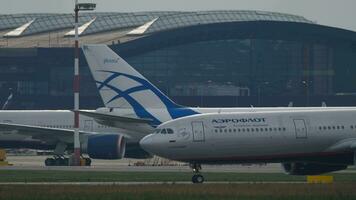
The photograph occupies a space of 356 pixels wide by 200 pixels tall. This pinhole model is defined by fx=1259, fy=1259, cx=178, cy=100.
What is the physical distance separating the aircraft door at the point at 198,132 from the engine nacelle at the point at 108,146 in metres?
23.6

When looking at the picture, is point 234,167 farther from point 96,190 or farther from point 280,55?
point 280,55

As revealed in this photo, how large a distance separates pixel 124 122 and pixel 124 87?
2.68 meters

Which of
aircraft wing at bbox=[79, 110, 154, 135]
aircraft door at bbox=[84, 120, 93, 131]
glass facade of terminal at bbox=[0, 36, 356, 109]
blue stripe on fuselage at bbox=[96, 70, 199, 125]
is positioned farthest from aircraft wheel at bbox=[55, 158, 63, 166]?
glass facade of terminal at bbox=[0, 36, 356, 109]

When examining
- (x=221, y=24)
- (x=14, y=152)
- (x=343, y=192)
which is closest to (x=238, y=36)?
(x=221, y=24)

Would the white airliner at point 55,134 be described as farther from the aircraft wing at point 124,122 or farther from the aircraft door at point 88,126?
the aircraft wing at point 124,122

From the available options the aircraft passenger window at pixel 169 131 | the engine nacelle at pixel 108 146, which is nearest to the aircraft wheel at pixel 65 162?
the engine nacelle at pixel 108 146

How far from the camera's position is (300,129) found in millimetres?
66000

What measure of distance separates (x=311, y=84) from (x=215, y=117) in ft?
376

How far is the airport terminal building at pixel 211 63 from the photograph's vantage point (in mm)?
172625

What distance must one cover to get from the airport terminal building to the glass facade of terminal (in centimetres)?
14

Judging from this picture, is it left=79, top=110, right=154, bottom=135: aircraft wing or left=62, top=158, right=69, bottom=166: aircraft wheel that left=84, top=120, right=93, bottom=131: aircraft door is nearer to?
left=62, top=158, right=69, bottom=166: aircraft wheel

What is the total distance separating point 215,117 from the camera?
2623 inches

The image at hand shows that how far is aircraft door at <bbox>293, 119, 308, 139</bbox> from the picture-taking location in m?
65.9

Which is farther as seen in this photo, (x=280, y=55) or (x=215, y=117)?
(x=280, y=55)
